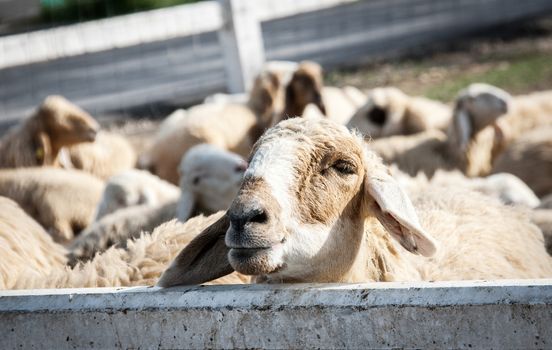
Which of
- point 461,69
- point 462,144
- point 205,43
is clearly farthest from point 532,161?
point 205,43

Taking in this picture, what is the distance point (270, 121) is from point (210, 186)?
2908 millimetres

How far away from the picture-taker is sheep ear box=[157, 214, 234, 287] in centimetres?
399

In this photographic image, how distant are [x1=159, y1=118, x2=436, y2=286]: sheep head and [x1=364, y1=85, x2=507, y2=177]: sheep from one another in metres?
4.95

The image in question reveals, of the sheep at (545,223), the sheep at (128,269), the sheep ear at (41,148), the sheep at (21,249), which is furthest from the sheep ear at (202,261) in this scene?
the sheep ear at (41,148)

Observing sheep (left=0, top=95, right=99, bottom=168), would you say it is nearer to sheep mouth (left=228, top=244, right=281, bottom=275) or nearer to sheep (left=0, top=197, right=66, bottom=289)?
sheep (left=0, top=197, right=66, bottom=289)

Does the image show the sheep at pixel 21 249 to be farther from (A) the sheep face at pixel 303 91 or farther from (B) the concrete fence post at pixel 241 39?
(B) the concrete fence post at pixel 241 39

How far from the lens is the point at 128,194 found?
298 inches

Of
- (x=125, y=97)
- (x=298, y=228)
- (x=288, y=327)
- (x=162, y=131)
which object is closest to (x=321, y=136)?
(x=298, y=228)

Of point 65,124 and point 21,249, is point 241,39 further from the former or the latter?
point 21,249

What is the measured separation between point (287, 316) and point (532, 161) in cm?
532

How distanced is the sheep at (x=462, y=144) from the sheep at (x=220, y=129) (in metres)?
1.29

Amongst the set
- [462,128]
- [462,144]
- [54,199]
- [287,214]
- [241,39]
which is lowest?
[462,144]

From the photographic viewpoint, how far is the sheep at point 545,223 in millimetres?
5477

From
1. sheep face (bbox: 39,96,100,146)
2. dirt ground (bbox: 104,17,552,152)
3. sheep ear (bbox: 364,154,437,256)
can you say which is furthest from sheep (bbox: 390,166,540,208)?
dirt ground (bbox: 104,17,552,152)
